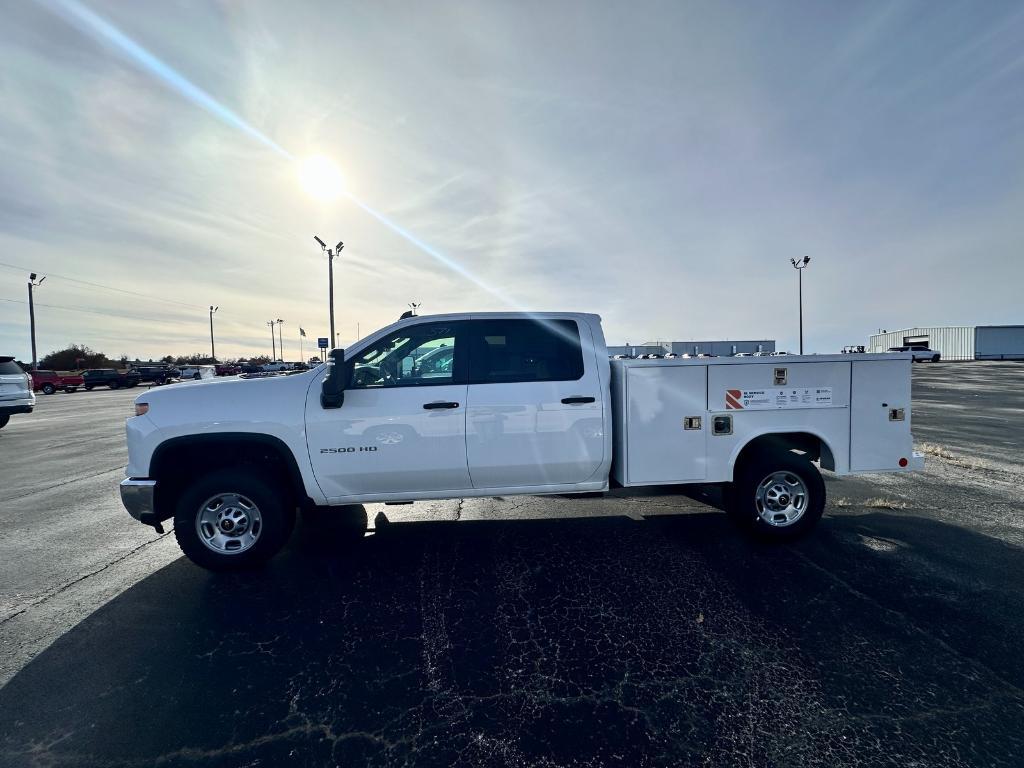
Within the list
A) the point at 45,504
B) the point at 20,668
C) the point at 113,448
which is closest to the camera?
the point at 20,668

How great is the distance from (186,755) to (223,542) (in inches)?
79.6

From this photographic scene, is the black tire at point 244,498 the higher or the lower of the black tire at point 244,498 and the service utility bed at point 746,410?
the lower

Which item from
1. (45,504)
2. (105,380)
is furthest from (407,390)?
(105,380)

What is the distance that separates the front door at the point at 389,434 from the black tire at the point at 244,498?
44 centimetres

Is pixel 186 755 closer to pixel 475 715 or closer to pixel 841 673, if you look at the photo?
pixel 475 715

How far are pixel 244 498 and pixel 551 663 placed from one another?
9.25 ft

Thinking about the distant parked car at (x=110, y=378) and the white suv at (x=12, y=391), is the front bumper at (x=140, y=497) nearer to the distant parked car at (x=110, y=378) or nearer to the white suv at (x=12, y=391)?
the white suv at (x=12, y=391)

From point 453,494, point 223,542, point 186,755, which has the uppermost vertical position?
point 453,494

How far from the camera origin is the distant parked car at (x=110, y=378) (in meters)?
33.9

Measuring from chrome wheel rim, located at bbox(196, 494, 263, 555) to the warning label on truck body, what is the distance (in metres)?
4.22

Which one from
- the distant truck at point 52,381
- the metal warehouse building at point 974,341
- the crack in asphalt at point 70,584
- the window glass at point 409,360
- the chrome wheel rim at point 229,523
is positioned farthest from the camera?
the metal warehouse building at point 974,341

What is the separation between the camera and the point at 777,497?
421 cm

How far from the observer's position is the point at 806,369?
4121 millimetres

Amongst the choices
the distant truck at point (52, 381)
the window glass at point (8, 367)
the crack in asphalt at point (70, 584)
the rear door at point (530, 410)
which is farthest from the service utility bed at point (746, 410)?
the distant truck at point (52, 381)
